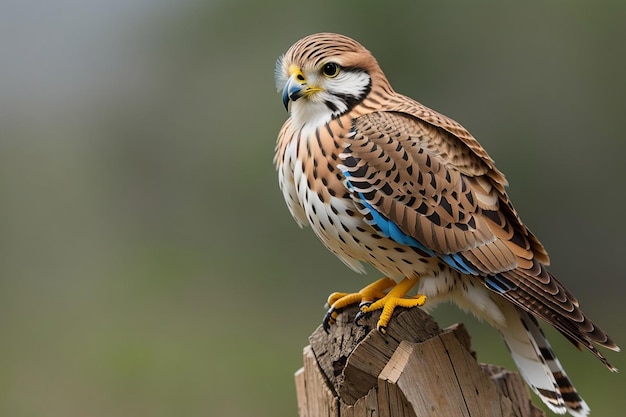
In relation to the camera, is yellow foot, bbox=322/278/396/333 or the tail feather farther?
yellow foot, bbox=322/278/396/333

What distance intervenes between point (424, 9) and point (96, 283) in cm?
405

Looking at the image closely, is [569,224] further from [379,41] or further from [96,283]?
[96,283]

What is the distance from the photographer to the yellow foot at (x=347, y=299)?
288 cm

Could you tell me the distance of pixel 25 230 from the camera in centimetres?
808

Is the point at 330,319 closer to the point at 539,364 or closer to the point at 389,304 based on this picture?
the point at 389,304

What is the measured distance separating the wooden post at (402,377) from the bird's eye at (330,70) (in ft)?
3.08

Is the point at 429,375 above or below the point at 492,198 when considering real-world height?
below

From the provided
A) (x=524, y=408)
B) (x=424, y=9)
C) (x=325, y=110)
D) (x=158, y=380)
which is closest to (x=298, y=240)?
(x=158, y=380)

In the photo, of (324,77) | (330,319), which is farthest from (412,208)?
(324,77)

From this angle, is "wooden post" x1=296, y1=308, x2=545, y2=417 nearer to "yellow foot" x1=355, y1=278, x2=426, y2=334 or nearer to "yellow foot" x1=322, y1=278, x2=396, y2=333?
"yellow foot" x1=355, y1=278, x2=426, y2=334

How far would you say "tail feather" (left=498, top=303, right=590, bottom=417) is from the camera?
2.74m

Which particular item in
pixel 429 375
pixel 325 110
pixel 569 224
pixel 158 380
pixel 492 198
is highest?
pixel 325 110

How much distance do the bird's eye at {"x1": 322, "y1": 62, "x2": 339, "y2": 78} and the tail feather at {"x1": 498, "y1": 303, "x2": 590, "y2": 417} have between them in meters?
1.08

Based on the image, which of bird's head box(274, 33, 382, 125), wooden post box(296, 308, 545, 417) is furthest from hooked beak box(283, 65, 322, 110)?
wooden post box(296, 308, 545, 417)
